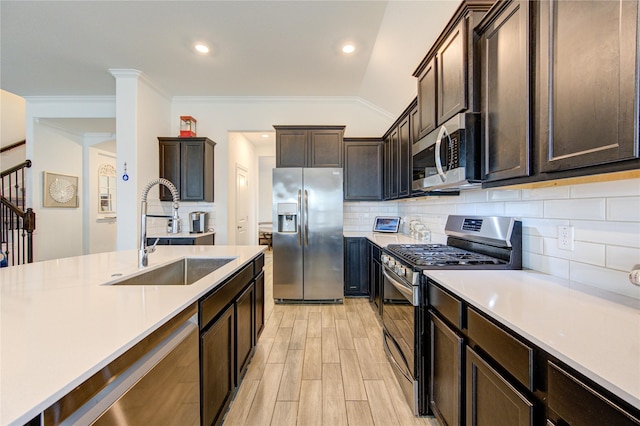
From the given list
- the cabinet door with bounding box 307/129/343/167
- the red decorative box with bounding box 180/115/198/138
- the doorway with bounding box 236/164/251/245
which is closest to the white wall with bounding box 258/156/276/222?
the doorway with bounding box 236/164/251/245

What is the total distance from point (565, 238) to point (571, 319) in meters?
0.66

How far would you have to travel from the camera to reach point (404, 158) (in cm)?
302

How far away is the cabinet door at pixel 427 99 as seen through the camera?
1.99 metres

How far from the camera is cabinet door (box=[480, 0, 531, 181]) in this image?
1208mm

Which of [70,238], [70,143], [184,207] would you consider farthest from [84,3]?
[70,238]

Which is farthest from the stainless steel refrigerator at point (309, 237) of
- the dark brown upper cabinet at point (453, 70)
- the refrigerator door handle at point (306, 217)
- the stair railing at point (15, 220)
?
the stair railing at point (15, 220)

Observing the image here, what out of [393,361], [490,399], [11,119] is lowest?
[393,361]

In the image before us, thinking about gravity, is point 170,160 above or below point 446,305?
above

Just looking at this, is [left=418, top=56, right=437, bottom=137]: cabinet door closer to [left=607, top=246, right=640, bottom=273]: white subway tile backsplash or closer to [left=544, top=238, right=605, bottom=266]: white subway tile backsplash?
[left=544, top=238, right=605, bottom=266]: white subway tile backsplash

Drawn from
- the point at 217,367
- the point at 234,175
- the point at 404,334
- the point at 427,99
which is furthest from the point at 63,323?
the point at 234,175

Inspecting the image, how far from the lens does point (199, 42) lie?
298 centimetres

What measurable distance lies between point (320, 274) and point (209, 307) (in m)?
2.38

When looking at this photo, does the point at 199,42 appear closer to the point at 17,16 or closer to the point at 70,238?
the point at 17,16

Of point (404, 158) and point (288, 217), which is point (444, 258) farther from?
point (288, 217)
